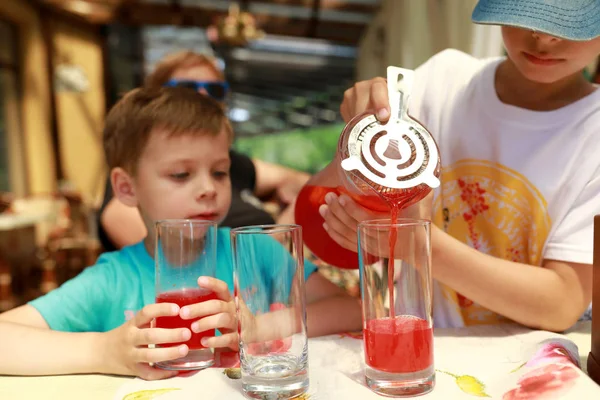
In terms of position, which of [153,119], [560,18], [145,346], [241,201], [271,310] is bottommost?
[241,201]

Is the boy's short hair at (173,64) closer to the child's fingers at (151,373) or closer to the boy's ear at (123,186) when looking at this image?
the boy's ear at (123,186)

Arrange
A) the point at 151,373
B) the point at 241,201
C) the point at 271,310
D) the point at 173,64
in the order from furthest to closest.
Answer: the point at 173,64, the point at 241,201, the point at 151,373, the point at 271,310

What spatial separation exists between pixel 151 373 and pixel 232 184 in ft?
4.40

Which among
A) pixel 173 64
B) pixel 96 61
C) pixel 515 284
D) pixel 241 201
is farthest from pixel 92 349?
pixel 96 61

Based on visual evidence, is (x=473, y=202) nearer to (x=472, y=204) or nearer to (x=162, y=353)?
(x=472, y=204)

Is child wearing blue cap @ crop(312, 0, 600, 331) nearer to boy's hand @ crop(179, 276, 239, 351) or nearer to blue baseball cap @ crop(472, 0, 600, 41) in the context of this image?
blue baseball cap @ crop(472, 0, 600, 41)

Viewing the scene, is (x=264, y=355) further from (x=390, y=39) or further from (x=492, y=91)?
(x=390, y=39)

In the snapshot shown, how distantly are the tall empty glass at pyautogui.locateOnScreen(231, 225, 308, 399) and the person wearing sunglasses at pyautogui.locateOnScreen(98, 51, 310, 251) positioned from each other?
0.88m

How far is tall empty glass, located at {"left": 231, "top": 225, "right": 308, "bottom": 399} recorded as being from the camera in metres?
0.65

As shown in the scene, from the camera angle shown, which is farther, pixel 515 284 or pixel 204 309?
pixel 515 284

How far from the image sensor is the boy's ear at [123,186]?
4.06 ft

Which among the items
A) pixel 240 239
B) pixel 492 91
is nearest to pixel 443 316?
pixel 492 91

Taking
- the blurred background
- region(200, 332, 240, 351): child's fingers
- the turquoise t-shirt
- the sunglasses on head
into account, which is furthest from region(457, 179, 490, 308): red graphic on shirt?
the blurred background

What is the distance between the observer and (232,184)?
207cm
